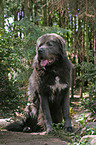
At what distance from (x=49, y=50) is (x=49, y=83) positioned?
57 centimetres

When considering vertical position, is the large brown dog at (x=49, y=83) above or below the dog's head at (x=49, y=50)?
below

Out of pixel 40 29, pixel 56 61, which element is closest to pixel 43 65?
pixel 56 61

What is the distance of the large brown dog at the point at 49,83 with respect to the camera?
336 cm

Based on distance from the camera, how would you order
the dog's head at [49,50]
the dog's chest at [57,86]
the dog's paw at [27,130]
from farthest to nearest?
the dog's paw at [27,130], the dog's chest at [57,86], the dog's head at [49,50]

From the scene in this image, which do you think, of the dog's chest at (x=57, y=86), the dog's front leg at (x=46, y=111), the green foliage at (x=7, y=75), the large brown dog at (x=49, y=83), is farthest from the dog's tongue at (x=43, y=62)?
the dog's front leg at (x=46, y=111)

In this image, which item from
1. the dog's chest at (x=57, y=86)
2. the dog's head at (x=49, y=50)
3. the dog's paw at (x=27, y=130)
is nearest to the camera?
the dog's head at (x=49, y=50)

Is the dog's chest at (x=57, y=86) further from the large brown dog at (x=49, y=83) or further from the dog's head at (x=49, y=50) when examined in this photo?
the dog's head at (x=49, y=50)

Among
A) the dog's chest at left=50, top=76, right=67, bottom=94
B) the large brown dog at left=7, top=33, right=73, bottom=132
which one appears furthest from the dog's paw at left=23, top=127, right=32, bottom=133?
the dog's chest at left=50, top=76, right=67, bottom=94

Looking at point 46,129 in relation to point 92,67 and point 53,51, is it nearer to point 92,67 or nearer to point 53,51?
point 53,51

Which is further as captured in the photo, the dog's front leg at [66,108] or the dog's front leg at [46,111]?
the dog's front leg at [66,108]

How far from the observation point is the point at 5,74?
2.82 meters

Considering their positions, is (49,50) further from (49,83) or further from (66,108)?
(66,108)

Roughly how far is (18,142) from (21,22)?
15.7 feet

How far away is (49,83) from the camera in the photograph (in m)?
3.43
